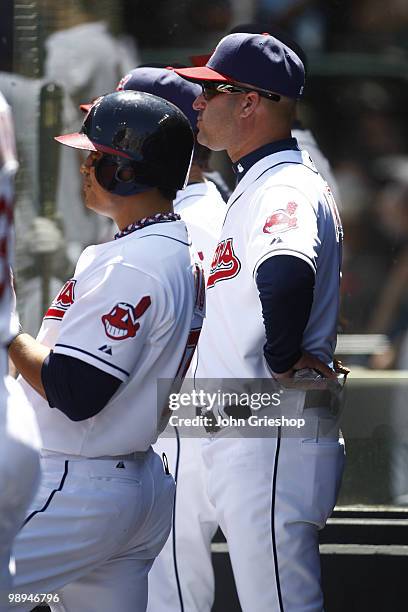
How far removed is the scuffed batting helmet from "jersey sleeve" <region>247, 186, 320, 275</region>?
0.39m

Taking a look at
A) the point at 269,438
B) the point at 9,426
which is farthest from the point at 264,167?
the point at 9,426

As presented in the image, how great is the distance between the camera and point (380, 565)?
410 centimetres

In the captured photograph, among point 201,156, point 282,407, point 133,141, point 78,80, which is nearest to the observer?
point 133,141

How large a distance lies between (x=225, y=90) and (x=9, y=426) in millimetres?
1596

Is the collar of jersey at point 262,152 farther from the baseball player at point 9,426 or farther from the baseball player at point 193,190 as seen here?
the baseball player at point 9,426

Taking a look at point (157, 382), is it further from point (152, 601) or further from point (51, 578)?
point (152, 601)

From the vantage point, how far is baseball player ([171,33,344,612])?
2998 millimetres

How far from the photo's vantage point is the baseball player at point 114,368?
2.50 m

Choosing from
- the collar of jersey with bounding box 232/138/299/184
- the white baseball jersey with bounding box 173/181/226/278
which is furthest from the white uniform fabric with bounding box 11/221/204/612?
the white baseball jersey with bounding box 173/181/226/278

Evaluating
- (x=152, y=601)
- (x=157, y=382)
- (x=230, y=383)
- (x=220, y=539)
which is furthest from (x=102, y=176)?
(x=220, y=539)

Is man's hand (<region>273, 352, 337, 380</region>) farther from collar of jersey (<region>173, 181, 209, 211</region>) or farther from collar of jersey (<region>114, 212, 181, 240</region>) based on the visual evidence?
collar of jersey (<region>173, 181, 209, 211</region>)

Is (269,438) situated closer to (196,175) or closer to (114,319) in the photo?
(114,319)

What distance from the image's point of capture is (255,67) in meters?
3.28

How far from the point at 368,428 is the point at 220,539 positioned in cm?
79
